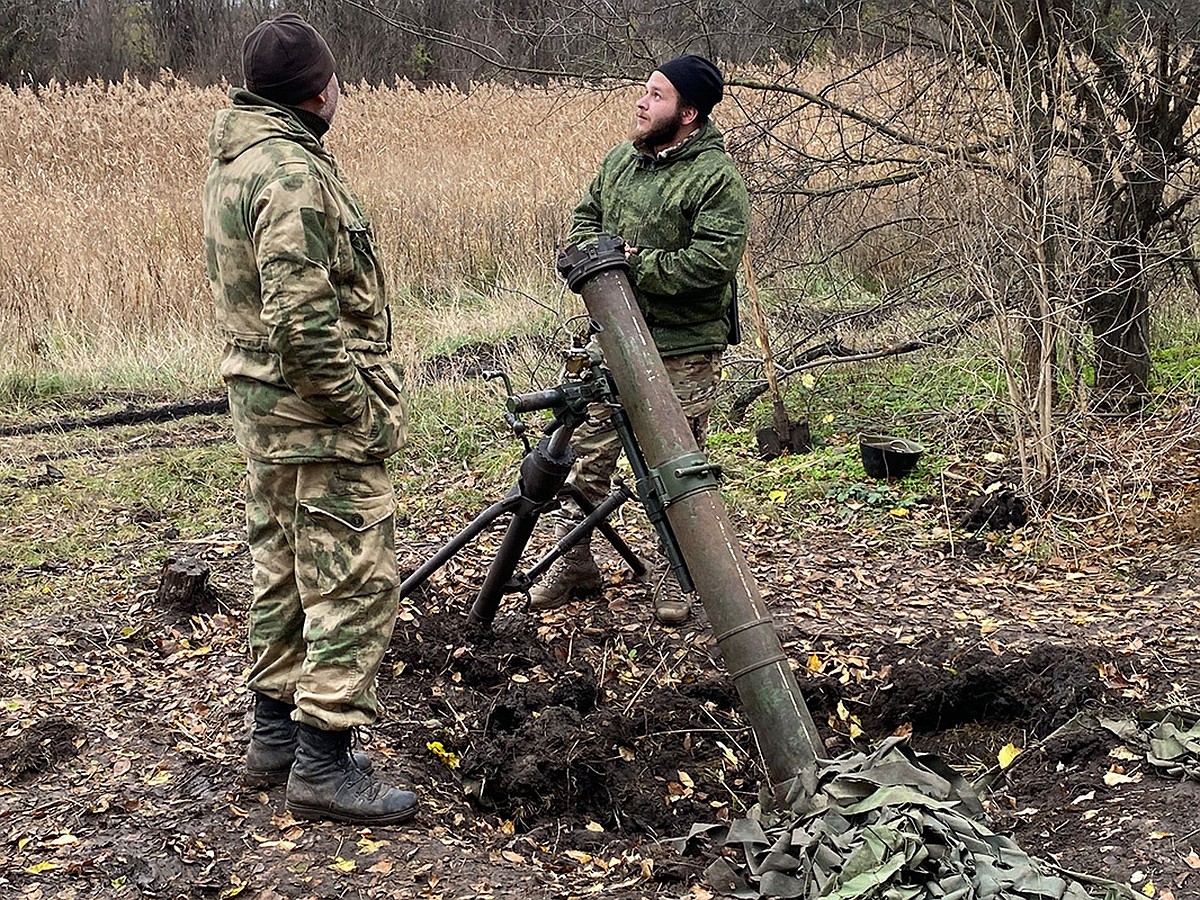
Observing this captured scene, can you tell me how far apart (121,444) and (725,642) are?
534 cm

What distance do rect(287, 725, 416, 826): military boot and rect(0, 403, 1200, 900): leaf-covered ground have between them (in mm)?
54

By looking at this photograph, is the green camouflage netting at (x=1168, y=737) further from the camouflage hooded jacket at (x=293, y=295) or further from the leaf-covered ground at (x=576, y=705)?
the camouflage hooded jacket at (x=293, y=295)

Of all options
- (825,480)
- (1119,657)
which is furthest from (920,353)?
(1119,657)

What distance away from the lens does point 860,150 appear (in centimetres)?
778

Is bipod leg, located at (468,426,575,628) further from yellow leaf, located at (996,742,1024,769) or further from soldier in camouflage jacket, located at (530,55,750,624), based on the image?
yellow leaf, located at (996,742,1024,769)

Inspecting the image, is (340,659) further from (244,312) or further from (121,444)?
(121,444)

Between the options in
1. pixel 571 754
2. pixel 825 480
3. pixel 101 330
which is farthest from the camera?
pixel 101 330

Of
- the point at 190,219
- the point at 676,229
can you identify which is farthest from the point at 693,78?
the point at 190,219

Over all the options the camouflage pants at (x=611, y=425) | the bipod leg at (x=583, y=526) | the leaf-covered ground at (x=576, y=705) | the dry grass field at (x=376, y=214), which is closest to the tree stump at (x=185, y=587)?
the leaf-covered ground at (x=576, y=705)

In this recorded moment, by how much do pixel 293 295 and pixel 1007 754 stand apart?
2.78 metres

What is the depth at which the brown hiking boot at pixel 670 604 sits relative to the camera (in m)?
5.19

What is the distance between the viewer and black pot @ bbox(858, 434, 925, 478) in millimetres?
6645

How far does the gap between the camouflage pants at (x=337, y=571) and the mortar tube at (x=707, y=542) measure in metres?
0.87

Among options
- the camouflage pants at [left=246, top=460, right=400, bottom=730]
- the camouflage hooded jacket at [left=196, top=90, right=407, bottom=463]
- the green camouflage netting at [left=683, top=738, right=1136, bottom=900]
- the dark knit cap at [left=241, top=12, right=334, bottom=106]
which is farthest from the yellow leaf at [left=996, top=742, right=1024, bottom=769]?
the dark knit cap at [left=241, top=12, right=334, bottom=106]
